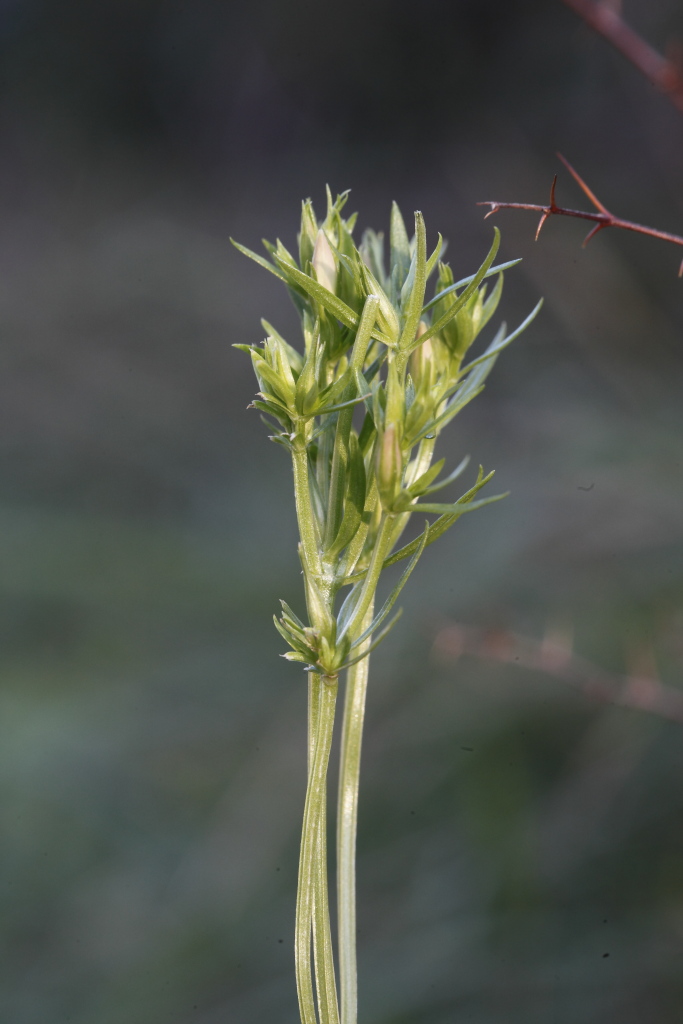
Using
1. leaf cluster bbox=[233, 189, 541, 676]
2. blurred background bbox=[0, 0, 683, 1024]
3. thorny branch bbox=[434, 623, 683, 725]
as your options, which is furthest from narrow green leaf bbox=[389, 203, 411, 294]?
blurred background bbox=[0, 0, 683, 1024]

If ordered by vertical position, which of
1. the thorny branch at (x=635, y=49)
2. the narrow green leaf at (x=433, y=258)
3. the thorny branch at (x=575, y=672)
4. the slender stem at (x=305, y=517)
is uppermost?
the thorny branch at (x=635, y=49)

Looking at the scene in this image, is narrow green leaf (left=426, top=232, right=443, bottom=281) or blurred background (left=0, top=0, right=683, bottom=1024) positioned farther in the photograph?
blurred background (left=0, top=0, right=683, bottom=1024)

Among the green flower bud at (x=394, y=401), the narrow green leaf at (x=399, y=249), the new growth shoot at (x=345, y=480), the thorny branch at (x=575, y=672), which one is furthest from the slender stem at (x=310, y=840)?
the thorny branch at (x=575, y=672)

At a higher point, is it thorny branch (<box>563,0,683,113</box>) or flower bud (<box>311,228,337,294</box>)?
thorny branch (<box>563,0,683,113</box>)

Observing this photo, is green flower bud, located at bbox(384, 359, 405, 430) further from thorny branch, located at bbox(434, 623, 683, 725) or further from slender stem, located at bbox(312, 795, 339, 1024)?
thorny branch, located at bbox(434, 623, 683, 725)

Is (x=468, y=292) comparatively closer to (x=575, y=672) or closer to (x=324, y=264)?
(x=324, y=264)

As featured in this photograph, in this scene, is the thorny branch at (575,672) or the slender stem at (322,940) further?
the thorny branch at (575,672)

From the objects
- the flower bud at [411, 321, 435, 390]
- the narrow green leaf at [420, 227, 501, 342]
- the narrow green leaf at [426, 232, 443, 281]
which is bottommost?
the flower bud at [411, 321, 435, 390]

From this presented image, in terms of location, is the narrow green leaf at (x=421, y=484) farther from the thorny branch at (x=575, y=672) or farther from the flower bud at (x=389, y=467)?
the thorny branch at (x=575, y=672)

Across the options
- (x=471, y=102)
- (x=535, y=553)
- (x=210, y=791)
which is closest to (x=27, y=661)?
(x=210, y=791)
